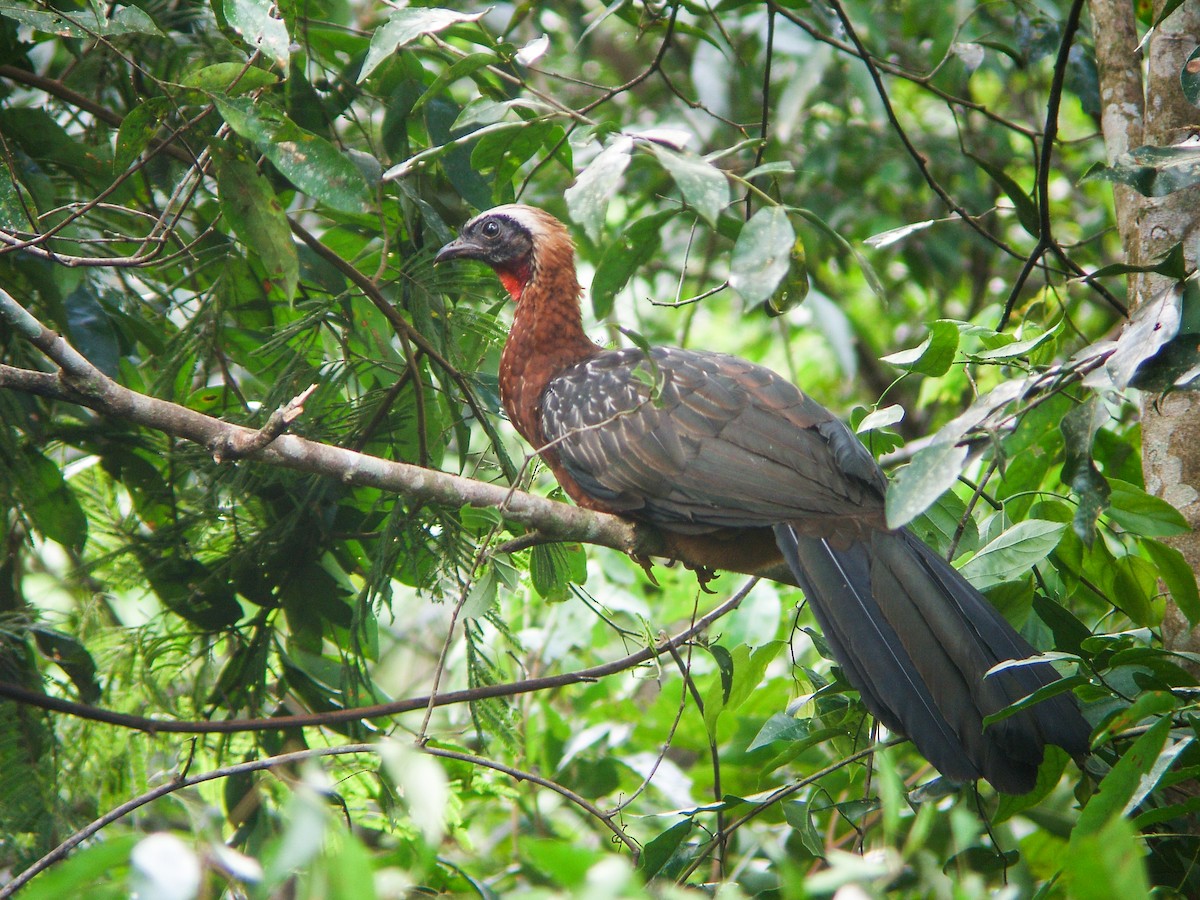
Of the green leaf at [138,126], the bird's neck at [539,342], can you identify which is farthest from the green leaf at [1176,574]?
the green leaf at [138,126]

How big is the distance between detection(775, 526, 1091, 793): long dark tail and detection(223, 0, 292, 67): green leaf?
1.87m

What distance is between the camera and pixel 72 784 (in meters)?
3.24

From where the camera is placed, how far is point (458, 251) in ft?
11.8

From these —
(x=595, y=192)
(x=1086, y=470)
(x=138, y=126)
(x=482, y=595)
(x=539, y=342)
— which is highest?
(x=138, y=126)

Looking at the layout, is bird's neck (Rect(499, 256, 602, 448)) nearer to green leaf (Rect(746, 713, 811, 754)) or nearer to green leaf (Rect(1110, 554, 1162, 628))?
green leaf (Rect(746, 713, 811, 754))

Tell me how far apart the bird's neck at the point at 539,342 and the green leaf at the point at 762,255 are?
188cm

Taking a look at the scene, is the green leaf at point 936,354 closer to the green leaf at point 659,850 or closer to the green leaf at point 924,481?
the green leaf at point 924,481

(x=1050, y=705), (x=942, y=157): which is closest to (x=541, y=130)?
(x=1050, y=705)

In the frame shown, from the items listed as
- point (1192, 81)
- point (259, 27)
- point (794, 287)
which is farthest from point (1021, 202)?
point (259, 27)

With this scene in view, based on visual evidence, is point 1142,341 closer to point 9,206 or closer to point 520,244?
point 520,244

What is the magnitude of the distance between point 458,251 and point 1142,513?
92.5 inches

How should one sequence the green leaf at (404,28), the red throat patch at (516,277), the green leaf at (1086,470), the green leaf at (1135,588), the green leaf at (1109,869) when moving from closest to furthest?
the green leaf at (1109,869), the green leaf at (1086,470), the green leaf at (404,28), the green leaf at (1135,588), the red throat patch at (516,277)

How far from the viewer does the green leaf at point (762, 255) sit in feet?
5.61

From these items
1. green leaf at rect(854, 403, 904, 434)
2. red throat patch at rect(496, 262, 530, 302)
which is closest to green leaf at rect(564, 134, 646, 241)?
green leaf at rect(854, 403, 904, 434)
